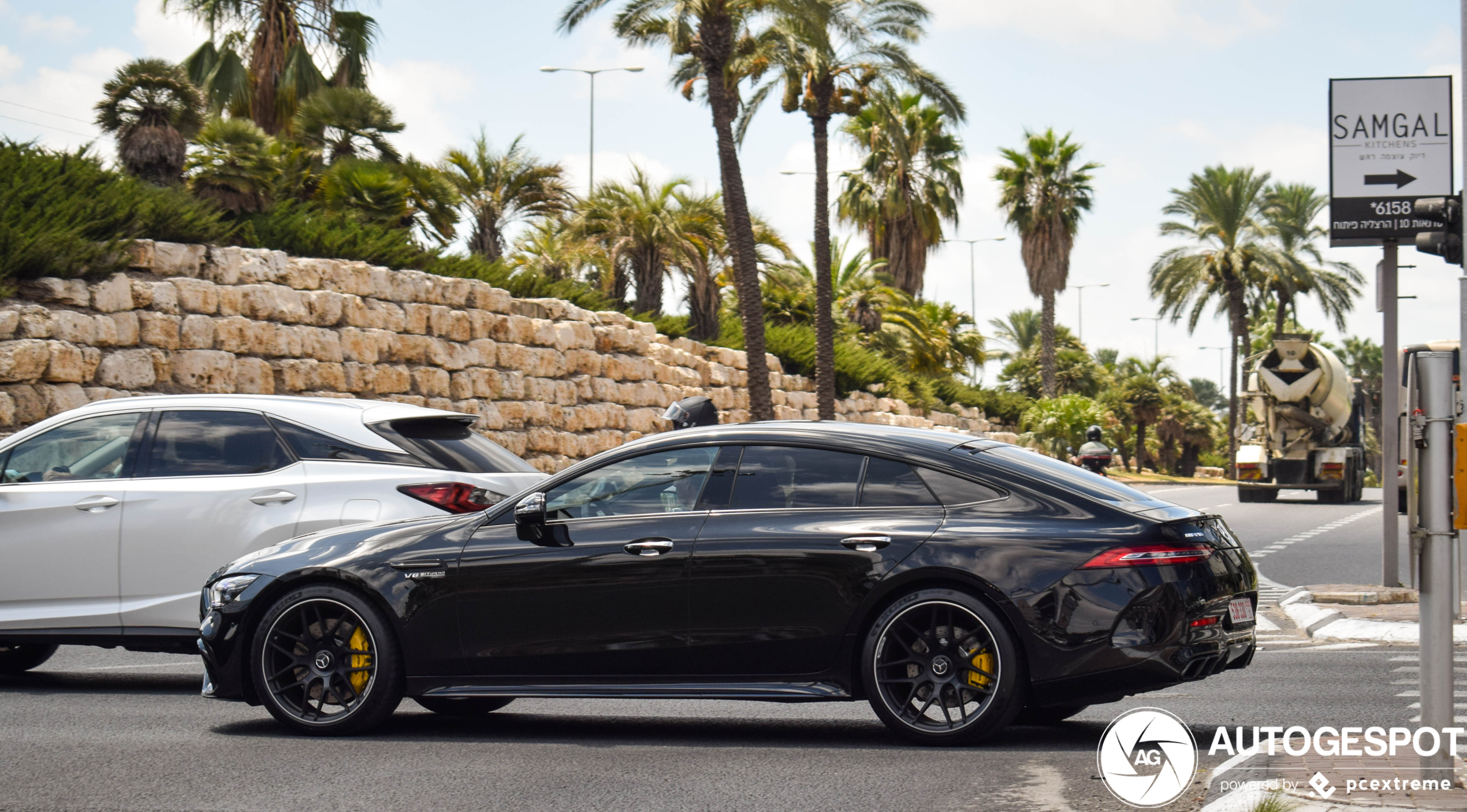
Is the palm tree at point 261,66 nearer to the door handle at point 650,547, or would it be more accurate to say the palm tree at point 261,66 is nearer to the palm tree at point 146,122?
the palm tree at point 146,122

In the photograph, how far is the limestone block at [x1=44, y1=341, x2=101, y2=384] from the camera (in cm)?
1650

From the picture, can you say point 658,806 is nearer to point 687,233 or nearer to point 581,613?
point 581,613

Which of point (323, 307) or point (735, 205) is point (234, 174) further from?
point (735, 205)

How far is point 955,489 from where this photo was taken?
6176 millimetres

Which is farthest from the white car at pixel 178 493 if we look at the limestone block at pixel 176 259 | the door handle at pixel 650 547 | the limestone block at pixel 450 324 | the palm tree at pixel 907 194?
the palm tree at pixel 907 194

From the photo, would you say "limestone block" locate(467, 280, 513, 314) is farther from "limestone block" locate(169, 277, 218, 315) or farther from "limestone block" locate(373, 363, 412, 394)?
"limestone block" locate(169, 277, 218, 315)

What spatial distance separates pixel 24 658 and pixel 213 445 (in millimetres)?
2156

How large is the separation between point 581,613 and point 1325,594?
806 cm

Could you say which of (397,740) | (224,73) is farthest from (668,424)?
(397,740)

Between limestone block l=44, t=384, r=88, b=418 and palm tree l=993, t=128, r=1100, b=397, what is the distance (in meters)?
41.5

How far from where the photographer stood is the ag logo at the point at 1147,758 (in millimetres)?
5168

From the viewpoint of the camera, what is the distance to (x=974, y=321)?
193 ft

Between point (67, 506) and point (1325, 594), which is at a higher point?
point (67, 506)

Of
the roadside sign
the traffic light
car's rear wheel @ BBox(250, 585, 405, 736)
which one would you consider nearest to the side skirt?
car's rear wheel @ BBox(250, 585, 405, 736)
